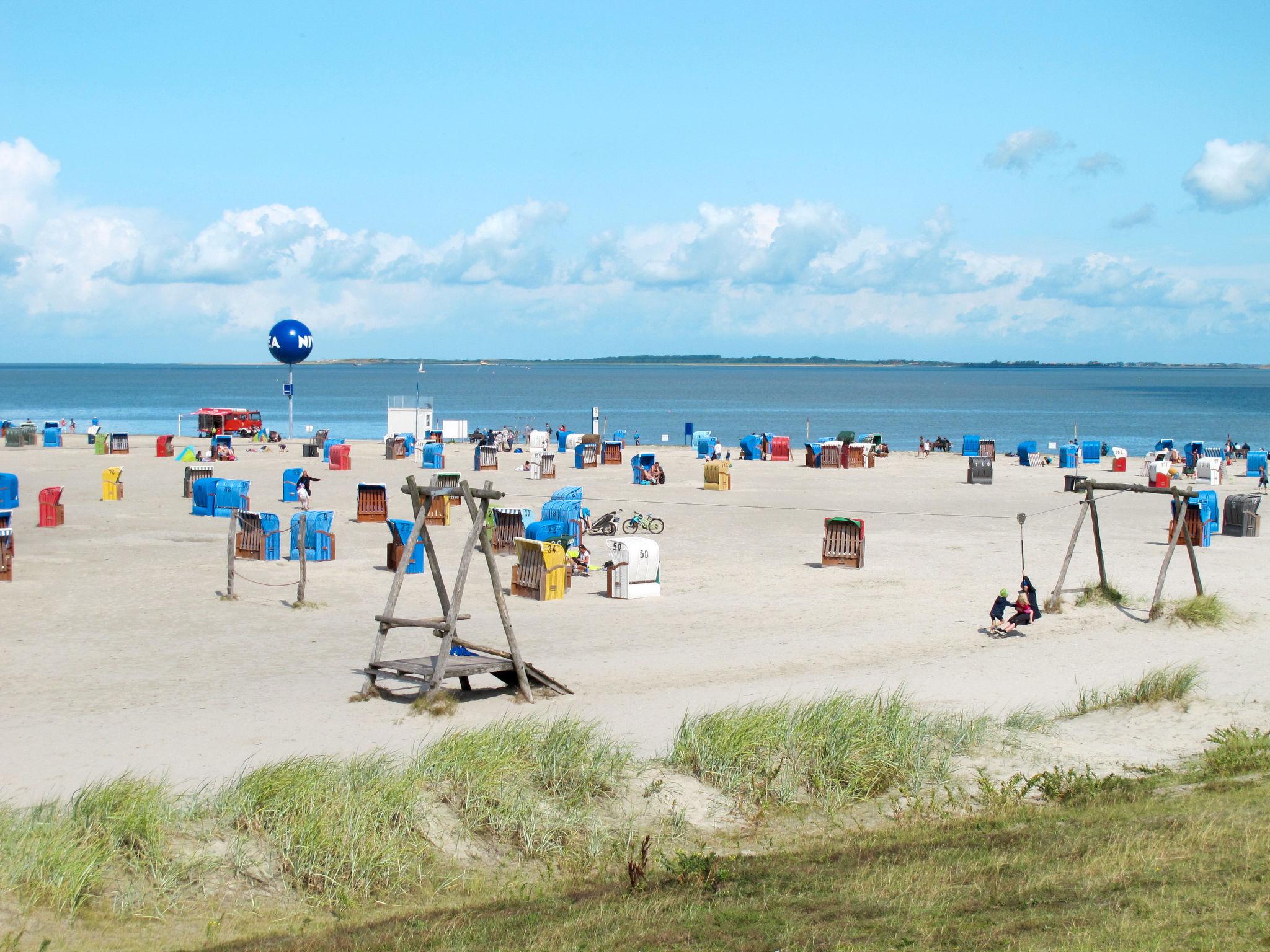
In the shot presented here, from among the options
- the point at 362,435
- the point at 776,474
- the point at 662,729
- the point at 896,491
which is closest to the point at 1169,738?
the point at 662,729

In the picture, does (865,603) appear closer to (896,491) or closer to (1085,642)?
(1085,642)

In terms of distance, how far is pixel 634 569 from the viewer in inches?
763

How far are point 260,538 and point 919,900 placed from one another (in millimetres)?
18402

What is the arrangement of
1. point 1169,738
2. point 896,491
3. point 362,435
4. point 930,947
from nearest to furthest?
point 930,947 → point 1169,738 → point 896,491 → point 362,435

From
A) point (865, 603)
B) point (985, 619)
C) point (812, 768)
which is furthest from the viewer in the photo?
point (865, 603)

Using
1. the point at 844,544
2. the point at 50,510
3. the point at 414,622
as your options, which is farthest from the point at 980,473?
the point at 414,622

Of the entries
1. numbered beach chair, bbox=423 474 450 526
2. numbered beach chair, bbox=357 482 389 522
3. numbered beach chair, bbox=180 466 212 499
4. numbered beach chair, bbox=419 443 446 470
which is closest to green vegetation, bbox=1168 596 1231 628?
numbered beach chair, bbox=423 474 450 526

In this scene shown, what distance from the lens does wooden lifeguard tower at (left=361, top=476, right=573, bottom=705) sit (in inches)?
525

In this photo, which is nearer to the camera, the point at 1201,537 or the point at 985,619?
the point at 985,619

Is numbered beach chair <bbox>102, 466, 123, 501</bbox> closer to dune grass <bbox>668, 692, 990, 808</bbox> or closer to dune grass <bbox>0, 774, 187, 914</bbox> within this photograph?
dune grass <bbox>0, 774, 187, 914</bbox>

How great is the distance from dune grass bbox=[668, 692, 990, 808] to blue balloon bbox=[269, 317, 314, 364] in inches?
2305

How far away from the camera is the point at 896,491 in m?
37.9

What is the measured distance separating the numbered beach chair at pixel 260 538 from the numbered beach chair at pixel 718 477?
17607 millimetres

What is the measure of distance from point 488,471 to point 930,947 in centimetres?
3866
